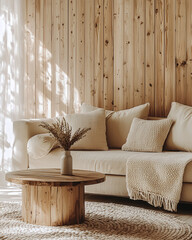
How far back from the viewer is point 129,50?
450cm

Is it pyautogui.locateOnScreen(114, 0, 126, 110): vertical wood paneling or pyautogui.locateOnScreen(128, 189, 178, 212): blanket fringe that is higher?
pyautogui.locateOnScreen(114, 0, 126, 110): vertical wood paneling

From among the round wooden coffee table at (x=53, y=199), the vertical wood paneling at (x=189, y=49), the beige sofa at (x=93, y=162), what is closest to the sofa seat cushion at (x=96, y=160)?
the beige sofa at (x=93, y=162)

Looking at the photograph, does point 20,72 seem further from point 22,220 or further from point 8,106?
point 22,220

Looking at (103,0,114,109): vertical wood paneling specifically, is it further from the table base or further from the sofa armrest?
the table base

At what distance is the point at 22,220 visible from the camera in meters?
2.88

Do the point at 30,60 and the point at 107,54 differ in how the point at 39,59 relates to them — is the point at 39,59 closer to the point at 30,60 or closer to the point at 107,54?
the point at 30,60

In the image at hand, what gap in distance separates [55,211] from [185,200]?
1.10 meters

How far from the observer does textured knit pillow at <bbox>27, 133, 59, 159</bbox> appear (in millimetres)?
3809

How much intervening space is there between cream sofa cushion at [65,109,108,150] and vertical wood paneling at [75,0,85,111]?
1.99 feet

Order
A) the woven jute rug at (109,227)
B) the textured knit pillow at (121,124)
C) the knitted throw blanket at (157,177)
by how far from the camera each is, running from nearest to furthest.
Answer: the woven jute rug at (109,227)
the knitted throw blanket at (157,177)
the textured knit pillow at (121,124)

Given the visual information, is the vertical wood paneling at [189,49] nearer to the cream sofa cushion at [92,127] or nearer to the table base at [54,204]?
the cream sofa cushion at [92,127]

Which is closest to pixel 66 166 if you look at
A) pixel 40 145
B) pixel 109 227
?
pixel 109 227

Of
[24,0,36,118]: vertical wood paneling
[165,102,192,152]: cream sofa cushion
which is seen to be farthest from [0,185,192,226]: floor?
[24,0,36,118]: vertical wood paneling

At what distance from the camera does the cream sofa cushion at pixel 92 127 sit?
3973 millimetres
